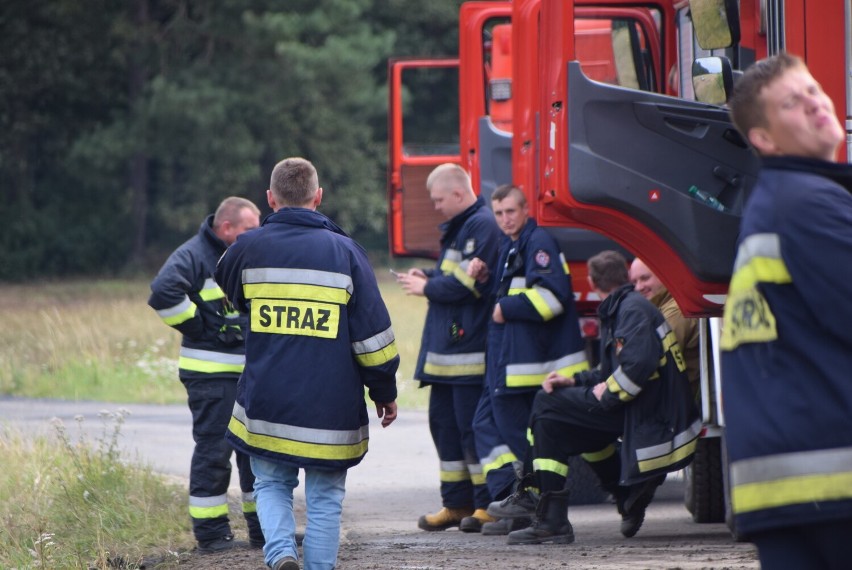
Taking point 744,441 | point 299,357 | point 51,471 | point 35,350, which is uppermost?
point 744,441

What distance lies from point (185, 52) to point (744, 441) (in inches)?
1258

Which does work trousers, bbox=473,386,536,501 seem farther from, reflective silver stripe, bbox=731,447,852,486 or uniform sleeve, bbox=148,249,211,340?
reflective silver stripe, bbox=731,447,852,486

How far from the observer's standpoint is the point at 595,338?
772cm

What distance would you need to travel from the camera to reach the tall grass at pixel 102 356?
42.5 ft

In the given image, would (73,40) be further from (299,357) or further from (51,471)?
(299,357)

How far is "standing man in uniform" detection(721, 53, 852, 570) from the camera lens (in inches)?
106

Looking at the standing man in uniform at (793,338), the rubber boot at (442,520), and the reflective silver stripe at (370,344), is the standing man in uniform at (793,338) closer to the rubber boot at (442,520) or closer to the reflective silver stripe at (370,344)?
the reflective silver stripe at (370,344)

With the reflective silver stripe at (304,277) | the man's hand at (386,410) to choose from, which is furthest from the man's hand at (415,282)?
the reflective silver stripe at (304,277)

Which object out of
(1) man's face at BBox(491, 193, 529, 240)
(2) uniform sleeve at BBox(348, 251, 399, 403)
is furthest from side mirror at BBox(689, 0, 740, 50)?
(2) uniform sleeve at BBox(348, 251, 399, 403)

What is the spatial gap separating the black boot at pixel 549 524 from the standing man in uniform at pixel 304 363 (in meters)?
1.36

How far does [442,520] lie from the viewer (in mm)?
7129

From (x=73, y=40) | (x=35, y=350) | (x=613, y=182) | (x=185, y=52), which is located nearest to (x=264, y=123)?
(x=185, y=52)

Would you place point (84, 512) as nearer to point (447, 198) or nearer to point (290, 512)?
point (290, 512)

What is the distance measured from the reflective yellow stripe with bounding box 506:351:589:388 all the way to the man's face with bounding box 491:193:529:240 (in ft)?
2.15
